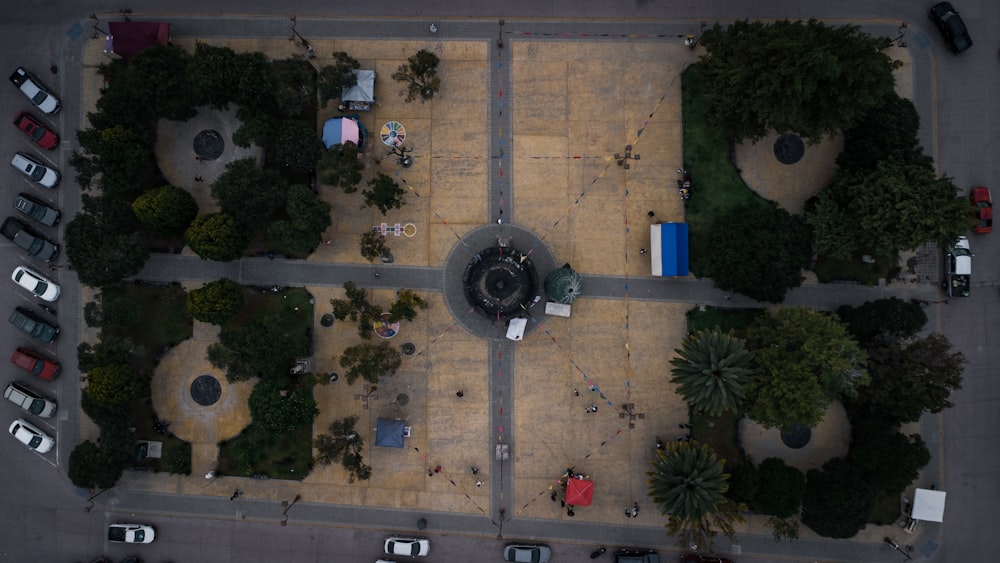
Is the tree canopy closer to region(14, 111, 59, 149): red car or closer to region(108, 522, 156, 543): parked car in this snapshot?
region(108, 522, 156, 543): parked car

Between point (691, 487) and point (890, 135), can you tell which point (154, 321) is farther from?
point (890, 135)

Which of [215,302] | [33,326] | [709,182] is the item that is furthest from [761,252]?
[33,326]

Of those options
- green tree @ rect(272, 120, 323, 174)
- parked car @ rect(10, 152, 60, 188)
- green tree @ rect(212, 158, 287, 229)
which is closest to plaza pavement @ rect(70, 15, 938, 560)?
green tree @ rect(272, 120, 323, 174)

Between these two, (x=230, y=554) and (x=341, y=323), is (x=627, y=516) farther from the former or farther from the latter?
(x=230, y=554)

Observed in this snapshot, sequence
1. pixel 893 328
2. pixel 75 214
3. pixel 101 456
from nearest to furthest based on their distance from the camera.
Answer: pixel 893 328
pixel 101 456
pixel 75 214

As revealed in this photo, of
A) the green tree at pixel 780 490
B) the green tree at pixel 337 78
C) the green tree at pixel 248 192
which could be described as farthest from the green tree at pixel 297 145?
the green tree at pixel 780 490

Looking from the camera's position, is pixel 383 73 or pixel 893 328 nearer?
pixel 893 328

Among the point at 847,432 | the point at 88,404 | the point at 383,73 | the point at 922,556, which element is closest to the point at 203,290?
the point at 88,404
